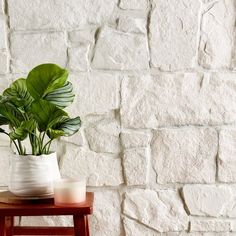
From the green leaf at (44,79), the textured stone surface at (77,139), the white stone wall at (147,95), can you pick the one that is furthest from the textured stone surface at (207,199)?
the green leaf at (44,79)

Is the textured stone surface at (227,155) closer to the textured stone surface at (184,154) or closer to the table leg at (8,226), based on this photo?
the textured stone surface at (184,154)

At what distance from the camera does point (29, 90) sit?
4.12 feet

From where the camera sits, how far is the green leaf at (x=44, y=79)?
4.04 ft

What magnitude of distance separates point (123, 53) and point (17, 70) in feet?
1.27

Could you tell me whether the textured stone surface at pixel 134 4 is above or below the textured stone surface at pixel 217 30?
above

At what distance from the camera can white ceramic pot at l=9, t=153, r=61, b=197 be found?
1289 mm

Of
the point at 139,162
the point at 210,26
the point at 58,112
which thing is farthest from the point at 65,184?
the point at 210,26

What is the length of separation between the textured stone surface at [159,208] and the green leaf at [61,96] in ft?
1.47

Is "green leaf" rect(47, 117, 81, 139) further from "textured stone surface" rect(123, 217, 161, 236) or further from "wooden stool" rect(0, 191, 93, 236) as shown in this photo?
"textured stone surface" rect(123, 217, 161, 236)

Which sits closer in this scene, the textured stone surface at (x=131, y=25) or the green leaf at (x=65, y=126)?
the green leaf at (x=65, y=126)

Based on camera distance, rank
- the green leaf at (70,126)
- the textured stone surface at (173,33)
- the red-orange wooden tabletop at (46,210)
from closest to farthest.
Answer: the red-orange wooden tabletop at (46,210)
the green leaf at (70,126)
the textured stone surface at (173,33)

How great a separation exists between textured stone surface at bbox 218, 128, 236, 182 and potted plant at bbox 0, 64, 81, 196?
54 cm

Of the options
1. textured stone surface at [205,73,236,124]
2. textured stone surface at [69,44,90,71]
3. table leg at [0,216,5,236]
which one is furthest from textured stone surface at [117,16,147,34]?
table leg at [0,216,5,236]

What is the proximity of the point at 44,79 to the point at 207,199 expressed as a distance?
740mm
